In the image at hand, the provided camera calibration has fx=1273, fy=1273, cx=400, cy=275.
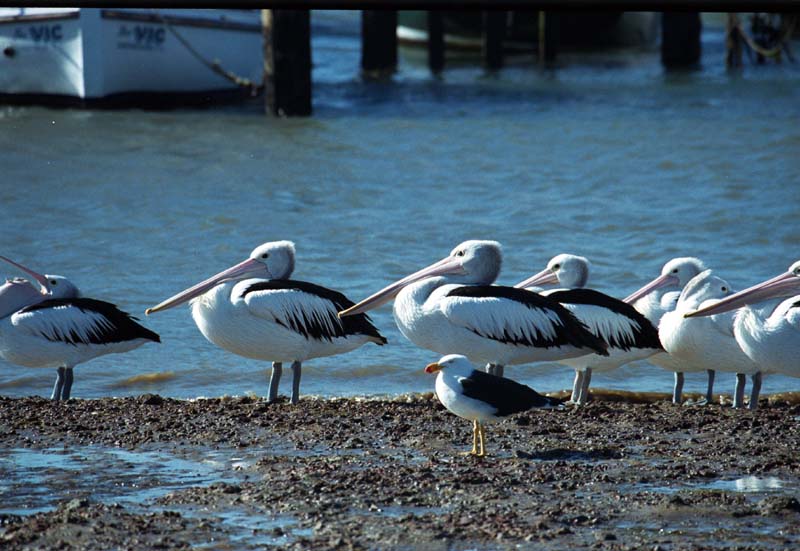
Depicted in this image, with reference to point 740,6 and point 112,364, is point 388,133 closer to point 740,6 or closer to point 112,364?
point 112,364

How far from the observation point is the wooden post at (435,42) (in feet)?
86.9

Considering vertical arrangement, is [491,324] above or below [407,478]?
above

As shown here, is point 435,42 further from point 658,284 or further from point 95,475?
point 95,475

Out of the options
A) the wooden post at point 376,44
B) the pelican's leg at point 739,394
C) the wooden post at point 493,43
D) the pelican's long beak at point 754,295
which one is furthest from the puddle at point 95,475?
the wooden post at point 493,43

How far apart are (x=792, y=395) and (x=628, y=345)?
4.68 feet

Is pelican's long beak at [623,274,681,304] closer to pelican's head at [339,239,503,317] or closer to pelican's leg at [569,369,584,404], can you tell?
pelican's leg at [569,369,584,404]

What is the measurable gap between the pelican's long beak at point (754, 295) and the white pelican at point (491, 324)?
606 mm

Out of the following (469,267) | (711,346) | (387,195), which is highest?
(469,267)

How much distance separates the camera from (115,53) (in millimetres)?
19672

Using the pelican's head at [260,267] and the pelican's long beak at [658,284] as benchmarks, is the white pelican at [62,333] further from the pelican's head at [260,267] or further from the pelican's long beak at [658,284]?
the pelican's long beak at [658,284]

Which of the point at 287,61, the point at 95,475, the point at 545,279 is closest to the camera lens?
the point at 95,475

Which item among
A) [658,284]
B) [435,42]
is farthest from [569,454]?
[435,42]

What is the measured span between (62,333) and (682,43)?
20.1 m

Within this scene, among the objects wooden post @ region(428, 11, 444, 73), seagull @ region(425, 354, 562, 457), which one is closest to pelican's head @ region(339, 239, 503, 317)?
seagull @ region(425, 354, 562, 457)
